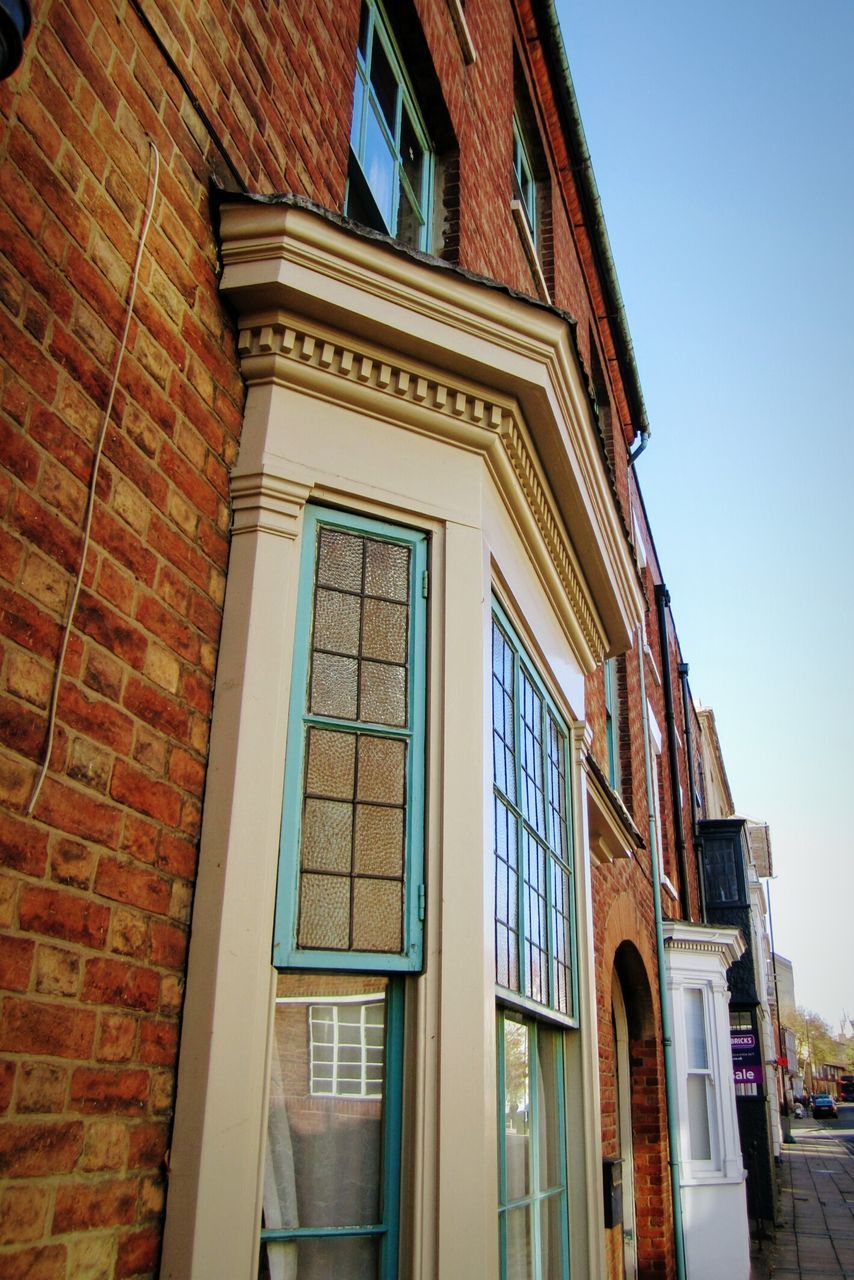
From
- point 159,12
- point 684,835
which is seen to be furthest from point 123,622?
point 684,835

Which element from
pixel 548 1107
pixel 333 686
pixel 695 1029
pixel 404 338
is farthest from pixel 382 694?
pixel 695 1029

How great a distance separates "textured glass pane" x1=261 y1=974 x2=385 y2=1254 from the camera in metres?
2.70

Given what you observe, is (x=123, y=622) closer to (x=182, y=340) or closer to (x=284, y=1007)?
(x=182, y=340)

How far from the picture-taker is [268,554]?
118 inches

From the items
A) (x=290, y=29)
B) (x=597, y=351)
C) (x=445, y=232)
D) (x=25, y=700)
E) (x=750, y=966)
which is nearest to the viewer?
(x=25, y=700)

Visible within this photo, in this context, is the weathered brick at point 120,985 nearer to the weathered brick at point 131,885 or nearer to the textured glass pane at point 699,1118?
the weathered brick at point 131,885

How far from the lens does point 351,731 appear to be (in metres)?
3.08

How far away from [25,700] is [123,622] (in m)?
0.41

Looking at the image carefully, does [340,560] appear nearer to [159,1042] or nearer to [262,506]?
[262,506]

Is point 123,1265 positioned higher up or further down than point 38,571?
further down

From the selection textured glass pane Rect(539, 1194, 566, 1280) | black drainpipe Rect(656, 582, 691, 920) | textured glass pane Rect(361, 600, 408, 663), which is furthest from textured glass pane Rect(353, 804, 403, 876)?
black drainpipe Rect(656, 582, 691, 920)

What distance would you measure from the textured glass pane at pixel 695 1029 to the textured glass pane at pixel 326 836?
31.6 ft

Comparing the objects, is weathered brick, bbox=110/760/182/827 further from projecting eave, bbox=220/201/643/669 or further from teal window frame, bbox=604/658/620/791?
teal window frame, bbox=604/658/620/791

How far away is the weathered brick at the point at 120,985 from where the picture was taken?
2186 mm
